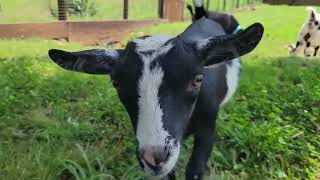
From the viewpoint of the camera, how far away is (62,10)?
9383 millimetres

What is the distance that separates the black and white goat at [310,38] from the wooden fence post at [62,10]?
14.5 ft

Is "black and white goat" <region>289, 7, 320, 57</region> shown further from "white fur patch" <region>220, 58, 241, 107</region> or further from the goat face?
"white fur patch" <region>220, 58, 241, 107</region>

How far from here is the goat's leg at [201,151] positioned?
3.26 m

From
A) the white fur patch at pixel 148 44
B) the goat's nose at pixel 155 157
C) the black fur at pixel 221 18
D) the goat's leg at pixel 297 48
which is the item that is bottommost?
the goat's leg at pixel 297 48

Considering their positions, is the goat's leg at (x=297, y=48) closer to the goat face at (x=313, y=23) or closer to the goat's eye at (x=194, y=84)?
the goat face at (x=313, y=23)

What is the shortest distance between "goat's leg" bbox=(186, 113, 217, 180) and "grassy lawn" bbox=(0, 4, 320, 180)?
0.88ft

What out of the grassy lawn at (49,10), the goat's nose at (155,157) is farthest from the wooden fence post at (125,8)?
the goat's nose at (155,157)

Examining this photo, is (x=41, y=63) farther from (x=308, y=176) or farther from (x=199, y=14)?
(x=308, y=176)

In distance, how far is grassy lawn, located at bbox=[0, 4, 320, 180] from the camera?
3600mm

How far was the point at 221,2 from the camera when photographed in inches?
685

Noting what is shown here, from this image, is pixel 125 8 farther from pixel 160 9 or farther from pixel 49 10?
pixel 160 9

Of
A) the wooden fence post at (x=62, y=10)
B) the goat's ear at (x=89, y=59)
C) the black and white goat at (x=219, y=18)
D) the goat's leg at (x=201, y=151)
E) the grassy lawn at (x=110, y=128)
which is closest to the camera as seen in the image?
the goat's ear at (x=89, y=59)

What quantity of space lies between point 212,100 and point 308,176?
1084mm

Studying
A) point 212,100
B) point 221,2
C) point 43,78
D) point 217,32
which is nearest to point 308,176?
point 212,100
